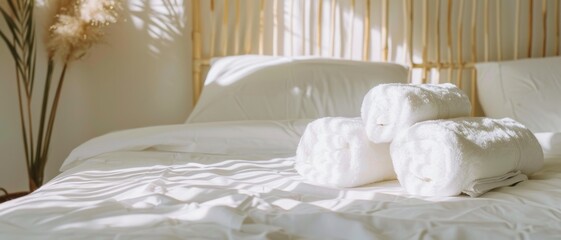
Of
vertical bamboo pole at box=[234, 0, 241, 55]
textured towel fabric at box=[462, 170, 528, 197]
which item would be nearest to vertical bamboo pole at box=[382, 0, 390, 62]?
vertical bamboo pole at box=[234, 0, 241, 55]

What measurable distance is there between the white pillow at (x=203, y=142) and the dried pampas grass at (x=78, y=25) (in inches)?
26.2

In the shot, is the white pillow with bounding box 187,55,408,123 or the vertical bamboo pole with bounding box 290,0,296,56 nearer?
the white pillow with bounding box 187,55,408,123

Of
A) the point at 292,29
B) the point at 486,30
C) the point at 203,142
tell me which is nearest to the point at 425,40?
the point at 486,30

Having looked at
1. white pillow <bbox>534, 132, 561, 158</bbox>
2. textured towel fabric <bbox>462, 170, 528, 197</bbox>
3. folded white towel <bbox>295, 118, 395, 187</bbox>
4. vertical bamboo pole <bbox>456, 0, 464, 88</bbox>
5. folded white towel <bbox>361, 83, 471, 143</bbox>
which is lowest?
white pillow <bbox>534, 132, 561, 158</bbox>

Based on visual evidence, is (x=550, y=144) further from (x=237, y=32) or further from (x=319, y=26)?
(x=237, y=32)

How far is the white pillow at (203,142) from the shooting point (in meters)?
1.65

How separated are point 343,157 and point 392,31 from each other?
1.51m

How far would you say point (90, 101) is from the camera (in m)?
2.40

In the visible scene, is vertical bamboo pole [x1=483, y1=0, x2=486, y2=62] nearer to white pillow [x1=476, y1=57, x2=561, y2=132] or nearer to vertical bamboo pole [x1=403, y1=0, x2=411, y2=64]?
white pillow [x1=476, y1=57, x2=561, y2=132]

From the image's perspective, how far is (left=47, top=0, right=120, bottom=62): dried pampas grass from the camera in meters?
2.18

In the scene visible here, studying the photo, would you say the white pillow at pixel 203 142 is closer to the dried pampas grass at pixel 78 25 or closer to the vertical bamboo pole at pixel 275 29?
the dried pampas grass at pixel 78 25

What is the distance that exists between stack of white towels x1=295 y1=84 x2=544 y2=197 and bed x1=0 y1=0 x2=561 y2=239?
0.03m

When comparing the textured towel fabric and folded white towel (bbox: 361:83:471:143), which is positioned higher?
folded white towel (bbox: 361:83:471:143)

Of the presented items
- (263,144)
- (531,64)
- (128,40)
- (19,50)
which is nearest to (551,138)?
(531,64)
